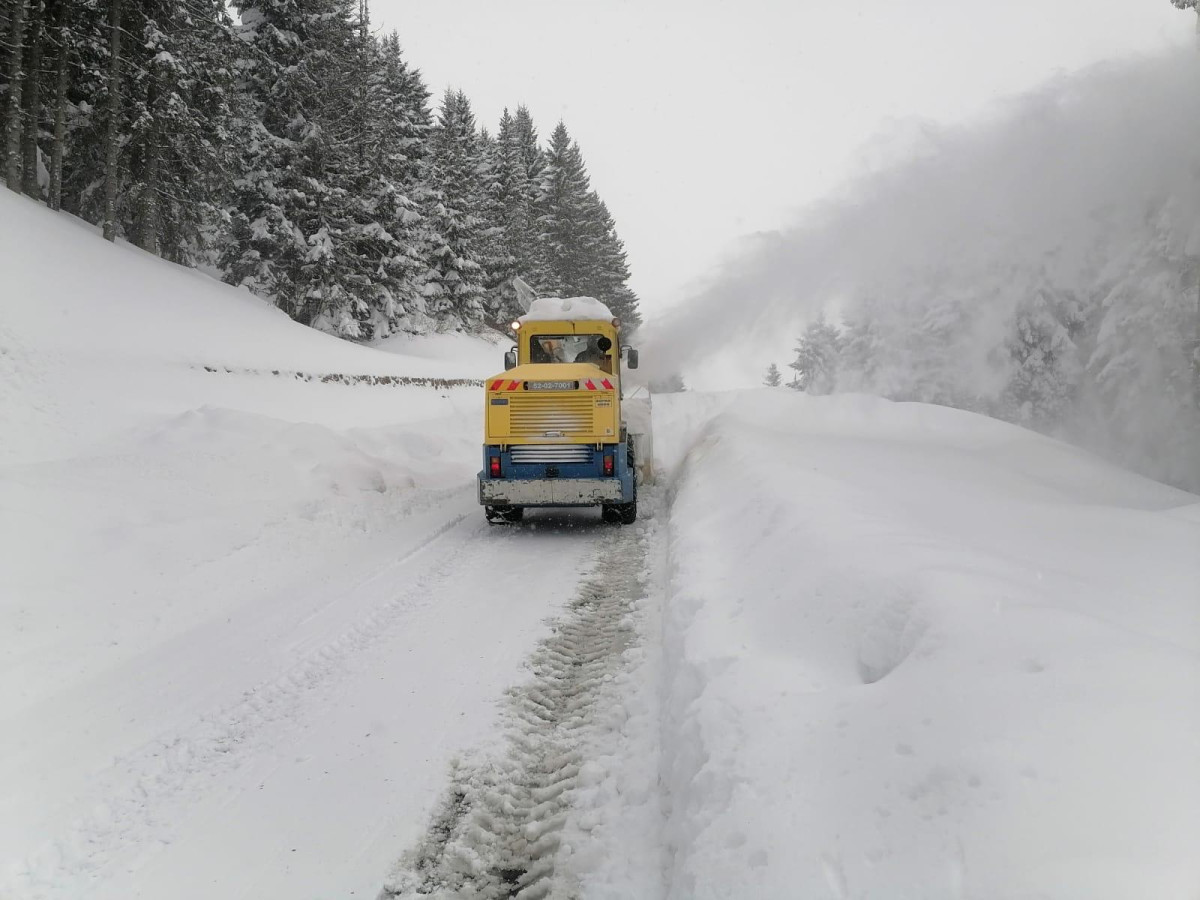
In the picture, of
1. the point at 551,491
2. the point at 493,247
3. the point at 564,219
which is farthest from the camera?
the point at 564,219

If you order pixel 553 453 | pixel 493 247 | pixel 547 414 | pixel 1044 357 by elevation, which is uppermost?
pixel 493 247

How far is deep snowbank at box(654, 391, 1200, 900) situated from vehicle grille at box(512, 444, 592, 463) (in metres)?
3.76

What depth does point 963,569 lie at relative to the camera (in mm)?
4234

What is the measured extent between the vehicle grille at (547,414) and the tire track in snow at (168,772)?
4.46 meters

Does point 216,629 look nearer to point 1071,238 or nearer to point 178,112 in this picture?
point 1071,238

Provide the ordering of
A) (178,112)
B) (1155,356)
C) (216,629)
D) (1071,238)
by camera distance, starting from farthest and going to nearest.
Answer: (178,112) → (1155,356) → (1071,238) → (216,629)

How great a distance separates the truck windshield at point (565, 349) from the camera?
38.8ft

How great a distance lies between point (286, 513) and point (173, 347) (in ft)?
30.8

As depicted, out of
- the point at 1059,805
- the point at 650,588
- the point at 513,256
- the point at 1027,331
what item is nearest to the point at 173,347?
the point at 650,588

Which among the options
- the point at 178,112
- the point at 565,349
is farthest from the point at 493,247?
the point at 565,349

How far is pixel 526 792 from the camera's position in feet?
12.4

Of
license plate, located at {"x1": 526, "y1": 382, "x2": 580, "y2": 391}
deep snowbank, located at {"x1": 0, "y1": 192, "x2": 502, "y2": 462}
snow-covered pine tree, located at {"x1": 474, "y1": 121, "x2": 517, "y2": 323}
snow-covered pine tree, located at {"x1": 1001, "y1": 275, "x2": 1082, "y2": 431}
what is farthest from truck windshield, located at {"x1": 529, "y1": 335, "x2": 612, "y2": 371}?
snow-covered pine tree, located at {"x1": 474, "y1": 121, "x2": 517, "y2": 323}

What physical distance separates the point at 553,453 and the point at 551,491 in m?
0.54

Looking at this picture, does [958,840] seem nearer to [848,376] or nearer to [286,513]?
[286,513]
